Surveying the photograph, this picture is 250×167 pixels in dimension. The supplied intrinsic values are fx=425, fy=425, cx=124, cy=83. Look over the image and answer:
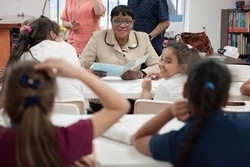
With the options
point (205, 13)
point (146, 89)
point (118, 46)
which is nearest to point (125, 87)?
point (146, 89)

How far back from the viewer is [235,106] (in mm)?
2080

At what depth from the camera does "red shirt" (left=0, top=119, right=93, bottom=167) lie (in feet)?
3.79

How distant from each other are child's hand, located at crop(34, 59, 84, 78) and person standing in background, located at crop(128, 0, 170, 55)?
8.37 ft

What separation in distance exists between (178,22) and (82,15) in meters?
2.76

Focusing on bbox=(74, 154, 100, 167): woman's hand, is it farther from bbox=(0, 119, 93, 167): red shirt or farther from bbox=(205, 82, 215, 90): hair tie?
bbox=(205, 82, 215, 90): hair tie

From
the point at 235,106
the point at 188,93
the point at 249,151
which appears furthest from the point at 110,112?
the point at 235,106

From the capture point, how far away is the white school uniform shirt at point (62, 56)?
227cm

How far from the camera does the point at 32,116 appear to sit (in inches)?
44.9

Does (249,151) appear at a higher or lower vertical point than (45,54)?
lower

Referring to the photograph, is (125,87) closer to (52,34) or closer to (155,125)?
(52,34)

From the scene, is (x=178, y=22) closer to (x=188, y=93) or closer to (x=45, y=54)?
(x=45, y=54)

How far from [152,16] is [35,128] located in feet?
9.35

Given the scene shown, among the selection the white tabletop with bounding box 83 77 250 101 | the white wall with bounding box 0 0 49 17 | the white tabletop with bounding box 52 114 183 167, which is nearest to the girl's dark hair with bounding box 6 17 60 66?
the white tabletop with bounding box 83 77 250 101

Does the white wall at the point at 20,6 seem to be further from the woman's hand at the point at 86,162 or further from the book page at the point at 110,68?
the woman's hand at the point at 86,162
